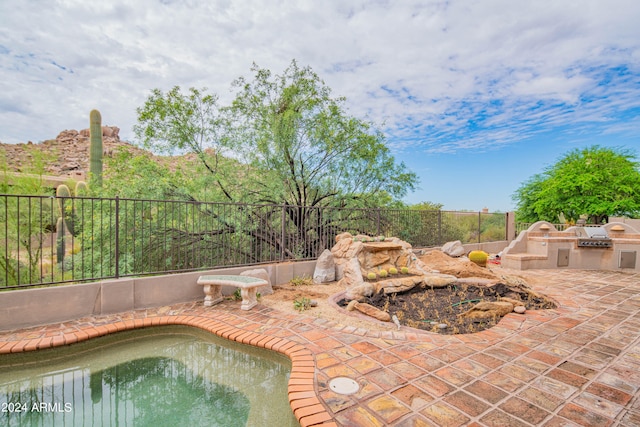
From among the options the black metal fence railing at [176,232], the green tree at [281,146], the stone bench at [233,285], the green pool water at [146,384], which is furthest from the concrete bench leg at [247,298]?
the green tree at [281,146]

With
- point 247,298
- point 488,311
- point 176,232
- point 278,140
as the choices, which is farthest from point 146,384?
point 278,140

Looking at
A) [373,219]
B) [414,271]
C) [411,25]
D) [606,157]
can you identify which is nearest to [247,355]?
[414,271]

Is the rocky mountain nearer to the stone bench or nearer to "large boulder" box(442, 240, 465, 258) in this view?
the stone bench

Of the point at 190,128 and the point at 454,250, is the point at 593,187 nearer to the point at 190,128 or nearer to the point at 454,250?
the point at 454,250

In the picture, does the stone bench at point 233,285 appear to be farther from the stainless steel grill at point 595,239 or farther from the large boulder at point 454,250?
the stainless steel grill at point 595,239

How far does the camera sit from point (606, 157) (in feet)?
51.1

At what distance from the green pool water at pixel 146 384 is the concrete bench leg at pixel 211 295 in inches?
38.2

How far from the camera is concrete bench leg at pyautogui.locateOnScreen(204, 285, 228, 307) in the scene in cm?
450

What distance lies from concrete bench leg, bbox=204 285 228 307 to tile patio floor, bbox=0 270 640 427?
15cm

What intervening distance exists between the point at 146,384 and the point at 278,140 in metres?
6.49

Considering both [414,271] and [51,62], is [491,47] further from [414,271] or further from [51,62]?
[51,62]

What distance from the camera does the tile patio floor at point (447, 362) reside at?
6.26ft

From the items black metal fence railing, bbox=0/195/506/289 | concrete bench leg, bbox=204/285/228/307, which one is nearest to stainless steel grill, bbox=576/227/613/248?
black metal fence railing, bbox=0/195/506/289

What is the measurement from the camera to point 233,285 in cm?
436
